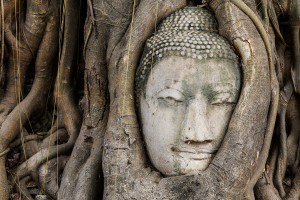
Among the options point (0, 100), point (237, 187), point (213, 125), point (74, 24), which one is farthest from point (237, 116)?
point (0, 100)

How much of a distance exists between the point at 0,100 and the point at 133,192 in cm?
118

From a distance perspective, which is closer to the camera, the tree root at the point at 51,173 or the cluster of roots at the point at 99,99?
the cluster of roots at the point at 99,99

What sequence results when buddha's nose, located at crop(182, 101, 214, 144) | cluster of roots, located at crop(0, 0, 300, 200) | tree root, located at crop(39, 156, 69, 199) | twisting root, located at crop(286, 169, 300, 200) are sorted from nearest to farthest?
1. buddha's nose, located at crop(182, 101, 214, 144)
2. cluster of roots, located at crop(0, 0, 300, 200)
3. twisting root, located at crop(286, 169, 300, 200)
4. tree root, located at crop(39, 156, 69, 199)

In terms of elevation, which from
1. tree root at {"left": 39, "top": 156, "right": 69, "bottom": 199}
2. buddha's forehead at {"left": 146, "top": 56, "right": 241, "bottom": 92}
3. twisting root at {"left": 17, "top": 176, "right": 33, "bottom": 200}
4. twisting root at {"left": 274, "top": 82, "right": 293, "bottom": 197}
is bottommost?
twisting root at {"left": 17, "top": 176, "right": 33, "bottom": 200}

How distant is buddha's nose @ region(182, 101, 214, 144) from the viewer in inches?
97.1

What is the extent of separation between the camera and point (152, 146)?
262 centimetres

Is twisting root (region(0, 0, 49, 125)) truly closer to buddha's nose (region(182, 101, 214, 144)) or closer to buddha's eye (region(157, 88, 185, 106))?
buddha's eye (region(157, 88, 185, 106))

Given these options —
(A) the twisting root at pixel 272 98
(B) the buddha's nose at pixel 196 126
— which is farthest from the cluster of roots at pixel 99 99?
(B) the buddha's nose at pixel 196 126

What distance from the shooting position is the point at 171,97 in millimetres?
2547

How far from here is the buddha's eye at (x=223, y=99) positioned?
254 cm

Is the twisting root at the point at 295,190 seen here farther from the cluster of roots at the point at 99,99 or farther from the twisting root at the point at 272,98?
the twisting root at the point at 272,98

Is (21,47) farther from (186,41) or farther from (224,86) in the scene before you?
(224,86)

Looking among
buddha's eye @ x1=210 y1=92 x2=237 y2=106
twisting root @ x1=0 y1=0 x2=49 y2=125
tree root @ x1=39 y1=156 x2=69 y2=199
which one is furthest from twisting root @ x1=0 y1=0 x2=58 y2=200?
buddha's eye @ x1=210 y1=92 x2=237 y2=106

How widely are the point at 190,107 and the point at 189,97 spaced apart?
2.1 inches
